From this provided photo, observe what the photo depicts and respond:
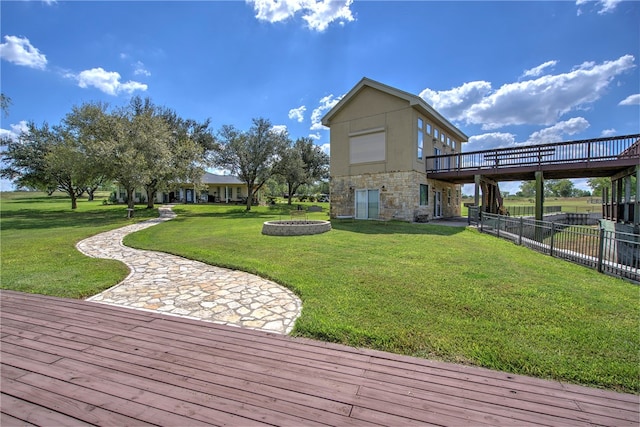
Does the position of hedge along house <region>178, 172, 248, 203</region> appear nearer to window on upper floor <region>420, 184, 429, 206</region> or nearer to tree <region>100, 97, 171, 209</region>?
tree <region>100, 97, 171, 209</region>

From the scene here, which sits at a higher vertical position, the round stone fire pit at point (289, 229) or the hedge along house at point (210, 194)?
the hedge along house at point (210, 194)

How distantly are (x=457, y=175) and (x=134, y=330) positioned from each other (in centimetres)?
1718

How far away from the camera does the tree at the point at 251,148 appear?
85.5ft

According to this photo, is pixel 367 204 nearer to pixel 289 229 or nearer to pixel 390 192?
pixel 390 192

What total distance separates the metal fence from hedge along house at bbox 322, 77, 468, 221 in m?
Answer: 5.89

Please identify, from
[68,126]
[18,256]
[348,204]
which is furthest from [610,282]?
[68,126]

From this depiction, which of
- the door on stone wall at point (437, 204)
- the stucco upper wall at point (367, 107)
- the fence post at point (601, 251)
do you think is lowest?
the fence post at point (601, 251)

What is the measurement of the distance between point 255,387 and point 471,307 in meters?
3.19

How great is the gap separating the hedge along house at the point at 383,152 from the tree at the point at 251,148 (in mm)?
9290

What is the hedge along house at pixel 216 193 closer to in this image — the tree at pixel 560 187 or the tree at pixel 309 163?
the tree at pixel 309 163

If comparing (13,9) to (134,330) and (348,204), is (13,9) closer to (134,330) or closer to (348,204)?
(134,330)

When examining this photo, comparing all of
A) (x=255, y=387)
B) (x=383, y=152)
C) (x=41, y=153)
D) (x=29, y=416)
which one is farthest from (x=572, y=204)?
(x=41, y=153)

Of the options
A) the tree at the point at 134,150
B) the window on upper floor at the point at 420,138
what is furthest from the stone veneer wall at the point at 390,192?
the tree at the point at 134,150

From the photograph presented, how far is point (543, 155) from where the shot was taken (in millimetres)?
13781
